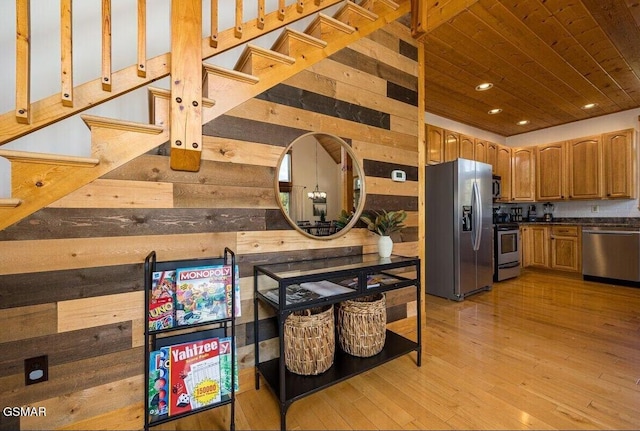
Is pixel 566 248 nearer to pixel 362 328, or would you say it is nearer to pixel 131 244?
pixel 362 328

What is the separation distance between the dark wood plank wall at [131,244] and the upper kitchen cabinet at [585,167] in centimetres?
480

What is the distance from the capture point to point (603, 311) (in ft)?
10.00

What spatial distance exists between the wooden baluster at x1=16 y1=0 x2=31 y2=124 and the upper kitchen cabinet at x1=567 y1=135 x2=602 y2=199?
260 inches

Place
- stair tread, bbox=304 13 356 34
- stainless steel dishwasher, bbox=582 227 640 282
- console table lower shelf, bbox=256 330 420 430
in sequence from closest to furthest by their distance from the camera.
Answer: console table lower shelf, bbox=256 330 420 430
stair tread, bbox=304 13 356 34
stainless steel dishwasher, bbox=582 227 640 282

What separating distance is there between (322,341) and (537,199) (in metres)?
5.49

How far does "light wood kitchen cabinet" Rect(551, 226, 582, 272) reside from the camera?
4598 millimetres

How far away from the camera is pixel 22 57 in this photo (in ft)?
→ 3.84

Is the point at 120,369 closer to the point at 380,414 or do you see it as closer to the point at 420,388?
the point at 380,414

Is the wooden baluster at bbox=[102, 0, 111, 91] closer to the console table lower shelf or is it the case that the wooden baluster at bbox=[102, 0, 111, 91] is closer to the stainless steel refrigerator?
the console table lower shelf

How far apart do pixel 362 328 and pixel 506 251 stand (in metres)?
3.59

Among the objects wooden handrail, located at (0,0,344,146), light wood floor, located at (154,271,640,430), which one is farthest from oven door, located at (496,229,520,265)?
wooden handrail, located at (0,0,344,146)

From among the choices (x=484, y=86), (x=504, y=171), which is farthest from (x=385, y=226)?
(x=504, y=171)

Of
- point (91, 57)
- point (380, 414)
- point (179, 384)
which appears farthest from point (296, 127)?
point (380, 414)

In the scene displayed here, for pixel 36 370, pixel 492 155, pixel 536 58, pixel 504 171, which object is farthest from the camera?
pixel 504 171
